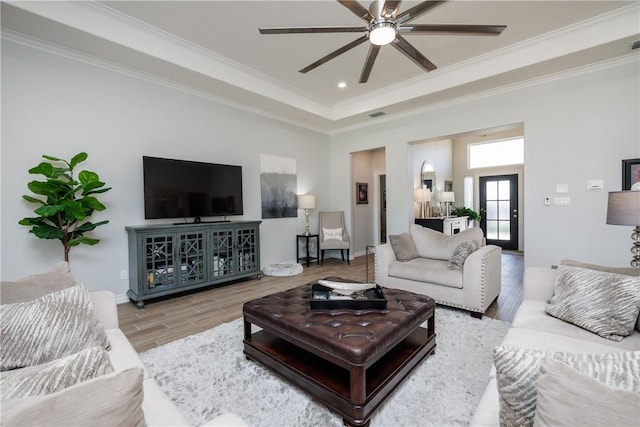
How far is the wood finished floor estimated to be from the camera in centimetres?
271

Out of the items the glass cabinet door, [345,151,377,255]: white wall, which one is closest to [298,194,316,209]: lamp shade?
[345,151,377,255]: white wall

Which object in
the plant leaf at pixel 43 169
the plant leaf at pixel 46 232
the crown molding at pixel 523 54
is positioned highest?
the crown molding at pixel 523 54

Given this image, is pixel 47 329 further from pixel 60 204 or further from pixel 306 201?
pixel 306 201

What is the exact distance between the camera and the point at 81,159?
293 centimetres

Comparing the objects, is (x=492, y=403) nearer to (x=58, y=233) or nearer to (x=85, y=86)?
(x=58, y=233)

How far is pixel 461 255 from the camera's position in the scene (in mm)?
3088

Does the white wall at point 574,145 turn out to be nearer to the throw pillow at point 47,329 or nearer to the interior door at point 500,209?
the interior door at point 500,209

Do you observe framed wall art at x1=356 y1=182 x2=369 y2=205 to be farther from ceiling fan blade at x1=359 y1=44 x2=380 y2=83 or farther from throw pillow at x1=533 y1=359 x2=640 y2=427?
throw pillow at x1=533 y1=359 x2=640 y2=427

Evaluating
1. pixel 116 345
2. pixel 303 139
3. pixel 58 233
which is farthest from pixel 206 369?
pixel 303 139

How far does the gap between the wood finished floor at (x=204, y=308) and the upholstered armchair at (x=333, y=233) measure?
761 millimetres

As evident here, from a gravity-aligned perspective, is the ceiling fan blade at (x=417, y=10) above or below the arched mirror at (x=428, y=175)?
above

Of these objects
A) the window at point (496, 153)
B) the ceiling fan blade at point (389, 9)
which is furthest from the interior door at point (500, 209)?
the ceiling fan blade at point (389, 9)

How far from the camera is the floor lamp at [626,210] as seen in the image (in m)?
1.85

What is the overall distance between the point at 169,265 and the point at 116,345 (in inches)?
84.3
